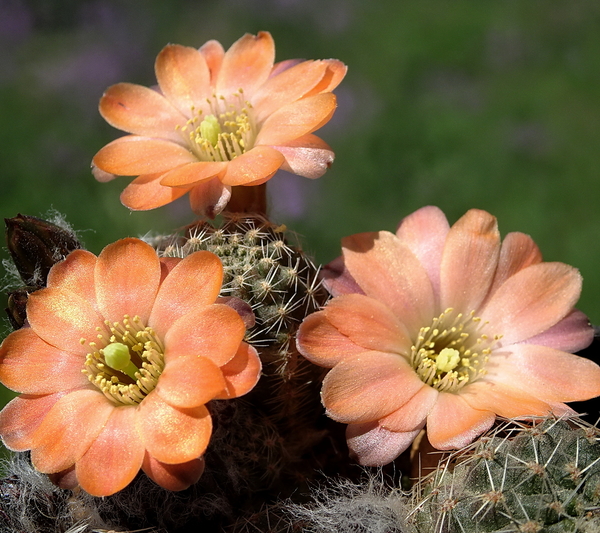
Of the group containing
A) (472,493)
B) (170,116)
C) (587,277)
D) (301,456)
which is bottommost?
(587,277)

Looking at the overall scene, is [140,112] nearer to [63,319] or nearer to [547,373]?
[63,319]

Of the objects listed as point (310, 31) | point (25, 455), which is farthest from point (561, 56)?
point (25, 455)

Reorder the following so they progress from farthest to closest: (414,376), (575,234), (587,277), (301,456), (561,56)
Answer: (561,56), (575,234), (587,277), (301,456), (414,376)

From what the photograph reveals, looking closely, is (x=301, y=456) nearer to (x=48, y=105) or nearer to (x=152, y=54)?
(x=48, y=105)

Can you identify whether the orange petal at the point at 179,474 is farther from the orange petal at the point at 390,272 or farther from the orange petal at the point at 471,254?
the orange petal at the point at 471,254

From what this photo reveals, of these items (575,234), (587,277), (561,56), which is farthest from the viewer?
(561,56)

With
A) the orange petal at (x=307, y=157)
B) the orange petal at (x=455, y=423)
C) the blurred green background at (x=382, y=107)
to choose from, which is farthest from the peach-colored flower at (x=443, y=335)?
the blurred green background at (x=382, y=107)
